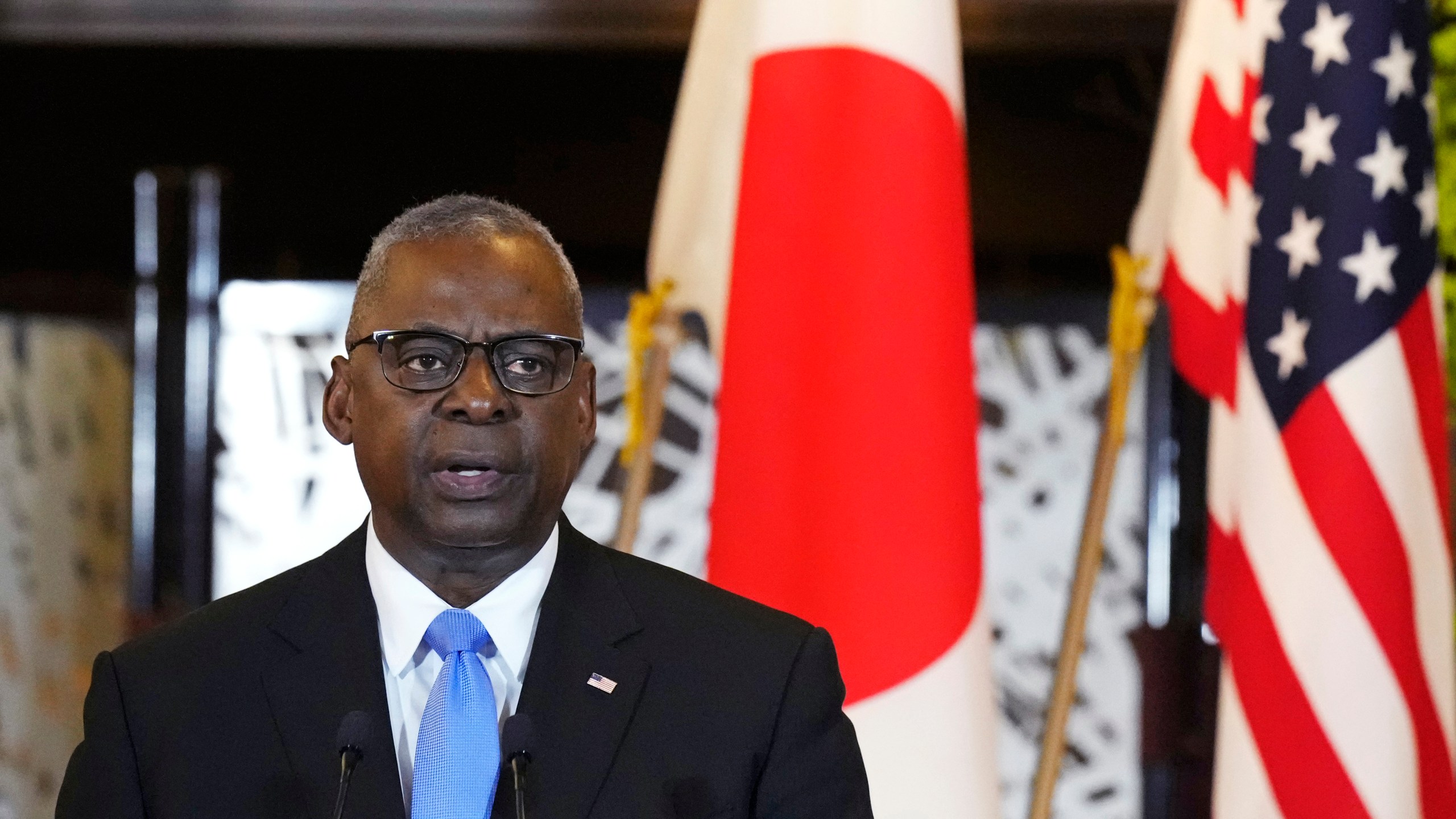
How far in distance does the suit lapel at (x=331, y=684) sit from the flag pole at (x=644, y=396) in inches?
58.1

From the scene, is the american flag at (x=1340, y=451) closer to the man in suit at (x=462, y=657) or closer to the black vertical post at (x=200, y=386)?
the man in suit at (x=462, y=657)

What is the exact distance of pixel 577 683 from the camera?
138 cm

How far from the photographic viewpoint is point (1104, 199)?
152 inches

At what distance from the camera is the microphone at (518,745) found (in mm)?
1174

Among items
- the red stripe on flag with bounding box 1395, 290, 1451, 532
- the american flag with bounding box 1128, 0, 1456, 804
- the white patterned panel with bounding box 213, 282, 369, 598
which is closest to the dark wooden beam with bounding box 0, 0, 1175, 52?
the white patterned panel with bounding box 213, 282, 369, 598

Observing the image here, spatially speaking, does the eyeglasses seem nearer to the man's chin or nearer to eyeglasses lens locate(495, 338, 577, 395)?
eyeglasses lens locate(495, 338, 577, 395)

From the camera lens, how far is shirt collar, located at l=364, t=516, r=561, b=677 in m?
1.41

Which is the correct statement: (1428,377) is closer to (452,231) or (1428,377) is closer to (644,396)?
(644,396)

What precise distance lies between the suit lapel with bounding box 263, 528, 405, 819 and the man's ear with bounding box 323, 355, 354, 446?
128 mm

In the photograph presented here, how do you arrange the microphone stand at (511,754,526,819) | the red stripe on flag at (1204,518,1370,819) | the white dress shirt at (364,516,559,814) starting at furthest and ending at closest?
the red stripe on flag at (1204,518,1370,819), the white dress shirt at (364,516,559,814), the microphone stand at (511,754,526,819)

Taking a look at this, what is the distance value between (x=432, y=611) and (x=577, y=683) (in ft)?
0.51

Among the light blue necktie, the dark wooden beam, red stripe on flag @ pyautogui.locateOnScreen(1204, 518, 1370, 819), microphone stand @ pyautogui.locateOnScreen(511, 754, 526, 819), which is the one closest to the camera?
microphone stand @ pyautogui.locateOnScreen(511, 754, 526, 819)

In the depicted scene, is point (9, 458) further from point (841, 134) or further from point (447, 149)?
point (841, 134)

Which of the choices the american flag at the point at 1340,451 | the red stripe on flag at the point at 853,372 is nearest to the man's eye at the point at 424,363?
the red stripe on flag at the point at 853,372
